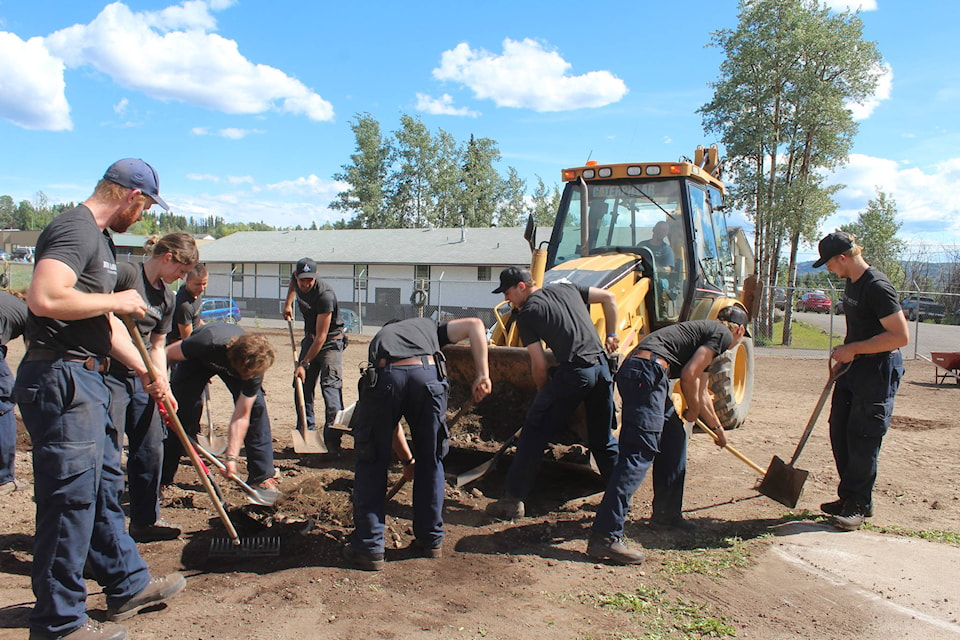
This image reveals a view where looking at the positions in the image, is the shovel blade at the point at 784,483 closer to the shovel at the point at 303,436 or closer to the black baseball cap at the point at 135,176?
the shovel at the point at 303,436

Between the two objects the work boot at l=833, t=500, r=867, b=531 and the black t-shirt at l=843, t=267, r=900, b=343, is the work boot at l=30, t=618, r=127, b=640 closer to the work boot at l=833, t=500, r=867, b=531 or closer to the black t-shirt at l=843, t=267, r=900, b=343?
the work boot at l=833, t=500, r=867, b=531

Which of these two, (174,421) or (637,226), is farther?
(637,226)

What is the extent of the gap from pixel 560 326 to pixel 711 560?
172 centimetres

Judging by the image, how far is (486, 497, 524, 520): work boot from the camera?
4.68 metres

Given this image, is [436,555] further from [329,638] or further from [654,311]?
[654,311]

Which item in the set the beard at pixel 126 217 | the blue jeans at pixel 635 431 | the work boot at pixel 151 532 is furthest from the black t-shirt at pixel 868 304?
the work boot at pixel 151 532

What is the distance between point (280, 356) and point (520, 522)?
37.3ft

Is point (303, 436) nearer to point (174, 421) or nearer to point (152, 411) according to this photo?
point (152, 411)

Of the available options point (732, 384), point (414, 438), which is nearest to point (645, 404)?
point (414, 438)

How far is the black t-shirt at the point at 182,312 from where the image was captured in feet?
18.7

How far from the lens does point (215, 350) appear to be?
462 cm

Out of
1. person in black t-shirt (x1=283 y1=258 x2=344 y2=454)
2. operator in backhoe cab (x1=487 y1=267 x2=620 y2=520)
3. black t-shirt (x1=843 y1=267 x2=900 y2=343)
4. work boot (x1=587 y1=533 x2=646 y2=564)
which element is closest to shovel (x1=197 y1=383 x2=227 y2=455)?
person in black t-shirt (x1=283 y1=258 x2=344 y2=454)

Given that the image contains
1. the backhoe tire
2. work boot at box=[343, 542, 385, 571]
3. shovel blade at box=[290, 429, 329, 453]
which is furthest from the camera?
the backhoe tire

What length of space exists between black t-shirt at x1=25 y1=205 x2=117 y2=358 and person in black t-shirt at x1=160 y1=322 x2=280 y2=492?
138 cm
